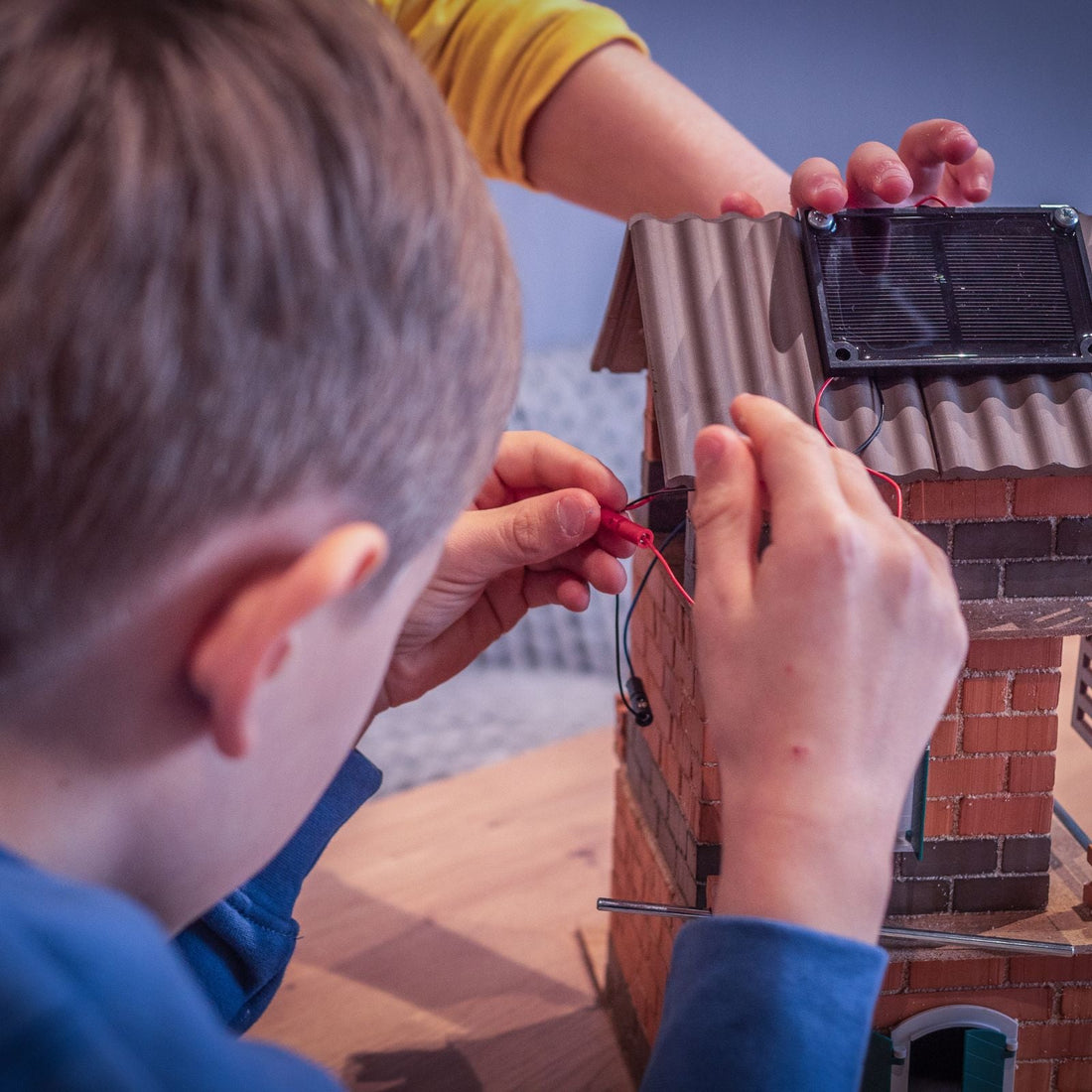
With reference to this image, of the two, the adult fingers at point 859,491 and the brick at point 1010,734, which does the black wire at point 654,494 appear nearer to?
the adult fingers at point 859,491

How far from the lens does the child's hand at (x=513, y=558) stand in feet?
2.48

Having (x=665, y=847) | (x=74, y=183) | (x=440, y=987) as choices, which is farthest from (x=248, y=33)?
(x=440, y=987)

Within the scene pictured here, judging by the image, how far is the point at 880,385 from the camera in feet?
2.26

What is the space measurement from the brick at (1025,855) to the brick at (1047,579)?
0.61 ft

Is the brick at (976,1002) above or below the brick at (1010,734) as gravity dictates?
below

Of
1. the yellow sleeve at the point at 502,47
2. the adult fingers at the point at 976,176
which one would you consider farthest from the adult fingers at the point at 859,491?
the yellow sleeve at the point at 502,47

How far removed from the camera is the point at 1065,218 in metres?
0.73

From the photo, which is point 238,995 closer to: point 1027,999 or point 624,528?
point 624,528

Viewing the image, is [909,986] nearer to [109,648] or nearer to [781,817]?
[781,817]

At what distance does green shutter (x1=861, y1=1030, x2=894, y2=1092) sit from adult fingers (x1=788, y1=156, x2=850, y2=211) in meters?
0.56

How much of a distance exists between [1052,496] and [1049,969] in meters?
0.34

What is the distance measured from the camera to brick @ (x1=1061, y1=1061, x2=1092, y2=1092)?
796 mm

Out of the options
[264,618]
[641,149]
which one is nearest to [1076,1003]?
[264,618]

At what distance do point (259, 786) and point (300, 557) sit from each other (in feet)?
→ 0.38
